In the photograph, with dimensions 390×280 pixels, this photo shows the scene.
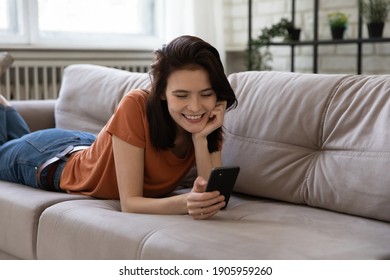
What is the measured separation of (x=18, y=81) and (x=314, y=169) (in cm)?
234

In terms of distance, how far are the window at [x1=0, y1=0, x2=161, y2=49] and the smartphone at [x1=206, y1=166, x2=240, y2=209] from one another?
2465 millimetres

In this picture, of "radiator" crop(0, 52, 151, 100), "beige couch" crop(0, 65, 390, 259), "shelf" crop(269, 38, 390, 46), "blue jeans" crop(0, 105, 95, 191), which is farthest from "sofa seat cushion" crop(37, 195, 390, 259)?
"radiator" crop(0, 52, 151, 100)

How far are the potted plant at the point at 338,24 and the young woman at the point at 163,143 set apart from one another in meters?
2.05

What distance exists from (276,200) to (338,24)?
2.05 meters

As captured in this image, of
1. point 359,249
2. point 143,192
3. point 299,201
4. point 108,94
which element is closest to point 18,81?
point 108,94

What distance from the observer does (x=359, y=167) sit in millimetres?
1642

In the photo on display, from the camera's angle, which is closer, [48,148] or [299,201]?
[299,201]

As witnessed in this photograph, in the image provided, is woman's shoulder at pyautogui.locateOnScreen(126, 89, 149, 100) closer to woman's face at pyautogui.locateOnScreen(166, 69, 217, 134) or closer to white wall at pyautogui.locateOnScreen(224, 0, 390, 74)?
woman's face at pyautogui.locateOnScreen(166, 69, 217, 134)

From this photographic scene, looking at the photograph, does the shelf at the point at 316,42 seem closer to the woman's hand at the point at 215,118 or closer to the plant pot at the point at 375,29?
the plant pot at the point at 375,29

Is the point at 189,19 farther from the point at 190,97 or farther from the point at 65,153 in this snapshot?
the point at 190,97

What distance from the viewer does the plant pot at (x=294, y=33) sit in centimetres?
389

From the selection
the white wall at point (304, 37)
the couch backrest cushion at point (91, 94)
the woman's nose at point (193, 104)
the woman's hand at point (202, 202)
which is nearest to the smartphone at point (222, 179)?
the woman's hand at point (202, 202)

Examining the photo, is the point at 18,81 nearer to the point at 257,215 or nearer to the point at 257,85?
the point at 257,85

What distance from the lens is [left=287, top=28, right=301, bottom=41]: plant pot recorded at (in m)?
3.89
